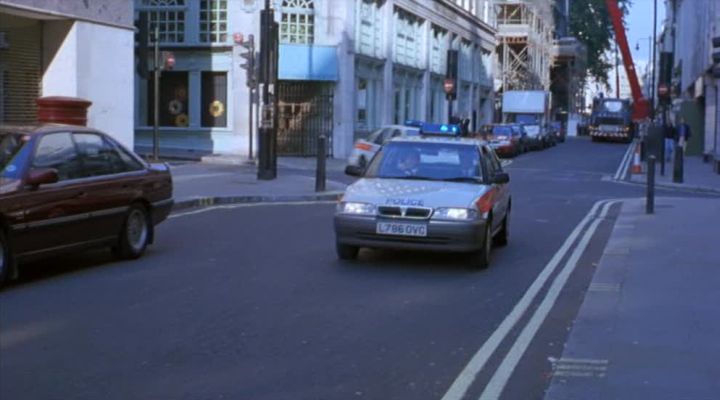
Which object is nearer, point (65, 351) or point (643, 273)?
point (65, 351)

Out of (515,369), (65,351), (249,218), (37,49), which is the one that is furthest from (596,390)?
(37,49)

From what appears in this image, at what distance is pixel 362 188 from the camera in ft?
38.2

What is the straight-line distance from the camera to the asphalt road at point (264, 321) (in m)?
6.52

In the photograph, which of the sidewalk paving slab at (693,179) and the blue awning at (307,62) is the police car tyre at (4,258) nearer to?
the sidewalk paving slab at (693,179)

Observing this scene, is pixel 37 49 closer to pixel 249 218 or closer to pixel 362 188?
pixel 249 218

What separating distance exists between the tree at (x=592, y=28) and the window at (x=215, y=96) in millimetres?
63852

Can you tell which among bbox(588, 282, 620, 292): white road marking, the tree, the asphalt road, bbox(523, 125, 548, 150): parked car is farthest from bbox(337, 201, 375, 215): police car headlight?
the tree

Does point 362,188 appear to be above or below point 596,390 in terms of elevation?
above

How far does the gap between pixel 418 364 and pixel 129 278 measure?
418 cm

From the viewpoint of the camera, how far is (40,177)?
31.6 feet

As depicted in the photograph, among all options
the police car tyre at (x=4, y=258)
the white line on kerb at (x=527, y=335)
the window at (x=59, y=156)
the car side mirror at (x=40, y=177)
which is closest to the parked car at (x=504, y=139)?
the white line on kerb at (x=527, y=335)

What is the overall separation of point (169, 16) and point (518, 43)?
145 ft

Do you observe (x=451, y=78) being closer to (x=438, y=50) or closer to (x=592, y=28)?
(x=438, y=50)

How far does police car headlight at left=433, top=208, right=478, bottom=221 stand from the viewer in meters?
11.0
